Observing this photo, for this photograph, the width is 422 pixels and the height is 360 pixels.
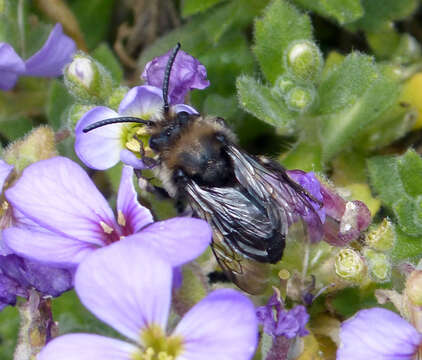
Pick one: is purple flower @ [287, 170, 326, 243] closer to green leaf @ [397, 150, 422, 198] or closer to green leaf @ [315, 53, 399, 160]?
green leaf @ [397, 150, 422, 198]

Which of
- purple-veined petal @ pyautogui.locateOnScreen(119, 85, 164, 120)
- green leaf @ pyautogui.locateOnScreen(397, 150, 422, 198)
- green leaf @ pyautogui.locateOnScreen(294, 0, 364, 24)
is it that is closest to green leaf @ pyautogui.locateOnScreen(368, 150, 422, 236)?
green leaf @ pyautogui.locateOnScreen(397, 150, 422, 198)

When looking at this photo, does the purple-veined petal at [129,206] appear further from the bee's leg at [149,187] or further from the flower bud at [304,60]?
the flower bud at [304,60]

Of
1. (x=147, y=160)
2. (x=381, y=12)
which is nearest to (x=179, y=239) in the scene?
(x=147, y=160)

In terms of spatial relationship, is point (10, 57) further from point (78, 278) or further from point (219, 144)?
point (78, 278)

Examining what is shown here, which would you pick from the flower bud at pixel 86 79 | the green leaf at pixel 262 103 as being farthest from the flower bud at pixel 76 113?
the green leaf at pixel 262 103

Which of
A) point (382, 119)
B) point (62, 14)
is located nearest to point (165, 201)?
point (382, 119)

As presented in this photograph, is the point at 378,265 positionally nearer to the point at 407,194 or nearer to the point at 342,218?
the point at 342,218
